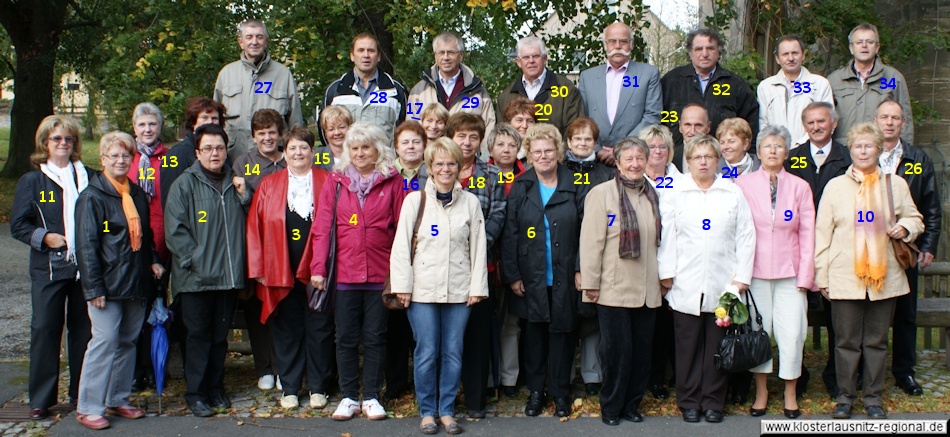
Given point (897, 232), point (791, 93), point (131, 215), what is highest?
point (791, 93)

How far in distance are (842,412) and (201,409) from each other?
437cm

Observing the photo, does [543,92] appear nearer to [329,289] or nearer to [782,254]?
[782,254]

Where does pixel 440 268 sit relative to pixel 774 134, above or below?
below

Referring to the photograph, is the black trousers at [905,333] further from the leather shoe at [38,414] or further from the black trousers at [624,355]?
the leather shoe at [38,414]

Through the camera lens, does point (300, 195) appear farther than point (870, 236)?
Yes

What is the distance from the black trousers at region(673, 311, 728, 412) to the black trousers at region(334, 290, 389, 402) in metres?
2.00

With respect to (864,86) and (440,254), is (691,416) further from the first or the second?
(864,86)

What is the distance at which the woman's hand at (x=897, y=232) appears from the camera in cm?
596

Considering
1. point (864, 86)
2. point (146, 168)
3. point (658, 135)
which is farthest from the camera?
point (864, 86)

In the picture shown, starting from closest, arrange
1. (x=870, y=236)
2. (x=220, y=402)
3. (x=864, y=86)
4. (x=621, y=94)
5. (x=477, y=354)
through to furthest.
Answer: (x=870, y=236) → (x=477, y=354) → (x=220, y=402) → (x=864, y=86) → (x=621, y=94)

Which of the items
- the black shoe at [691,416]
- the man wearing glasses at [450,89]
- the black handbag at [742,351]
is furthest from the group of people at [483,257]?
the man wearing glasses at [450,89]

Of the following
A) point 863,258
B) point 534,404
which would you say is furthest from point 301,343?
point 863,258

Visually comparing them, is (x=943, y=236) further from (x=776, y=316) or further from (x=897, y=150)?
(x=776, y=316)

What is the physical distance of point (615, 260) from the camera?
233 inches
